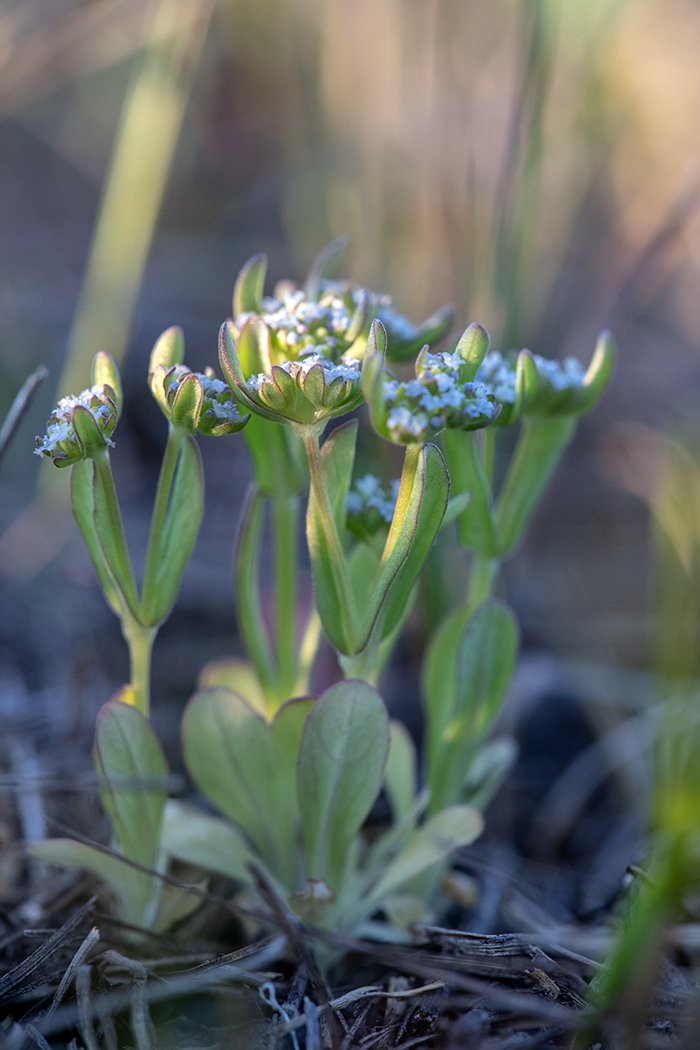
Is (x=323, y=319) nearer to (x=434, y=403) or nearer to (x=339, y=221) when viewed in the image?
(x=434, y=403)

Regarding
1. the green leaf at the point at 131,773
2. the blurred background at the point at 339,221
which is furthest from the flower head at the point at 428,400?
the blurred background at the point at 339,221

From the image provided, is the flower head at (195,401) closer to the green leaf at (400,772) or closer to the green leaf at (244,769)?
the green leaf at (244,769)

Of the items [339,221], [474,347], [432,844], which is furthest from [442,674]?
[339,221]

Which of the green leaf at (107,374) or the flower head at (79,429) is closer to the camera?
the flower head at (79,429)

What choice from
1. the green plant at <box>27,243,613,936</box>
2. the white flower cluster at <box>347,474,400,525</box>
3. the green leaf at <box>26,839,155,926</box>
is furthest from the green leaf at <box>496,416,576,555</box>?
the green leaf at <box>26,839,155,926</box>

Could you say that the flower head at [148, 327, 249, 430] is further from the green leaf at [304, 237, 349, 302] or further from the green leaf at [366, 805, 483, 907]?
the green leaf at [366, 805, 483, 907]
